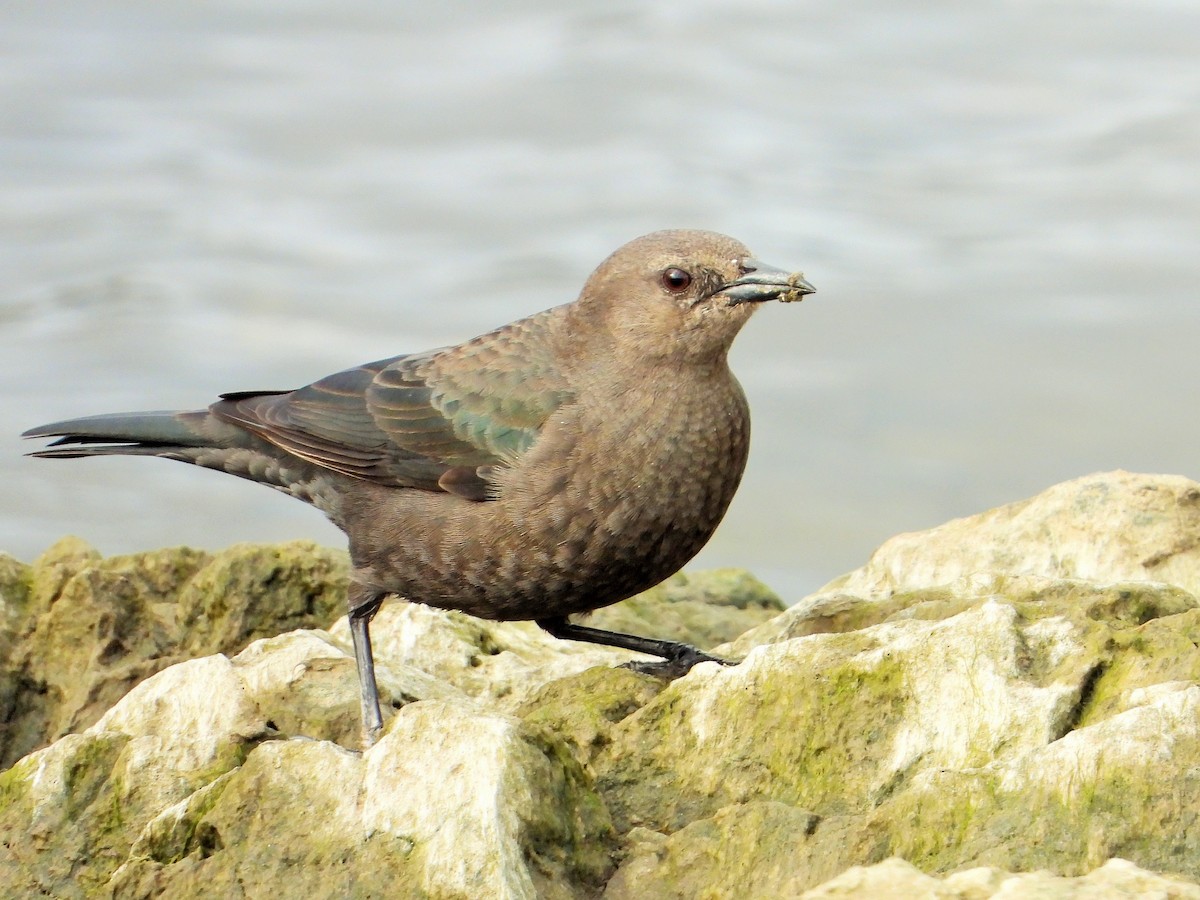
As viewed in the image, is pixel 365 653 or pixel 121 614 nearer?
pixel 365 653

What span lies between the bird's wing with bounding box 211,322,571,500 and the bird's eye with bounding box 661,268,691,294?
53 centimetres

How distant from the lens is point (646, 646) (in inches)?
254

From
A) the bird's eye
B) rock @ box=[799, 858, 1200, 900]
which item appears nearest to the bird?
the bird's eye

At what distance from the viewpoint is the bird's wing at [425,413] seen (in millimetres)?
6227

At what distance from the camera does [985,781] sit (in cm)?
395

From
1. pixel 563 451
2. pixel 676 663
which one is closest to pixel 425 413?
pixel 563 451

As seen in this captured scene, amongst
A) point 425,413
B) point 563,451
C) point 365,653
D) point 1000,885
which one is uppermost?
point 425,413

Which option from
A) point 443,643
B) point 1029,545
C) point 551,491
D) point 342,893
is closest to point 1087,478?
point 1029,545

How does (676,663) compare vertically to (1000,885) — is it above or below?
above

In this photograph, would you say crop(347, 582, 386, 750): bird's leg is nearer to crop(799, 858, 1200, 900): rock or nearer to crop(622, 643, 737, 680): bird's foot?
crop(622, 643, 737, 680): bird's foot

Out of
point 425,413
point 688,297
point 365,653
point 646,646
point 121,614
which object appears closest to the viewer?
point 365,653

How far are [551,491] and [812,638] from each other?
4.66 ft

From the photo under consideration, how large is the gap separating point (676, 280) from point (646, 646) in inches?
55.1

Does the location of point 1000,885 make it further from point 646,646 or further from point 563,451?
point 646,646
